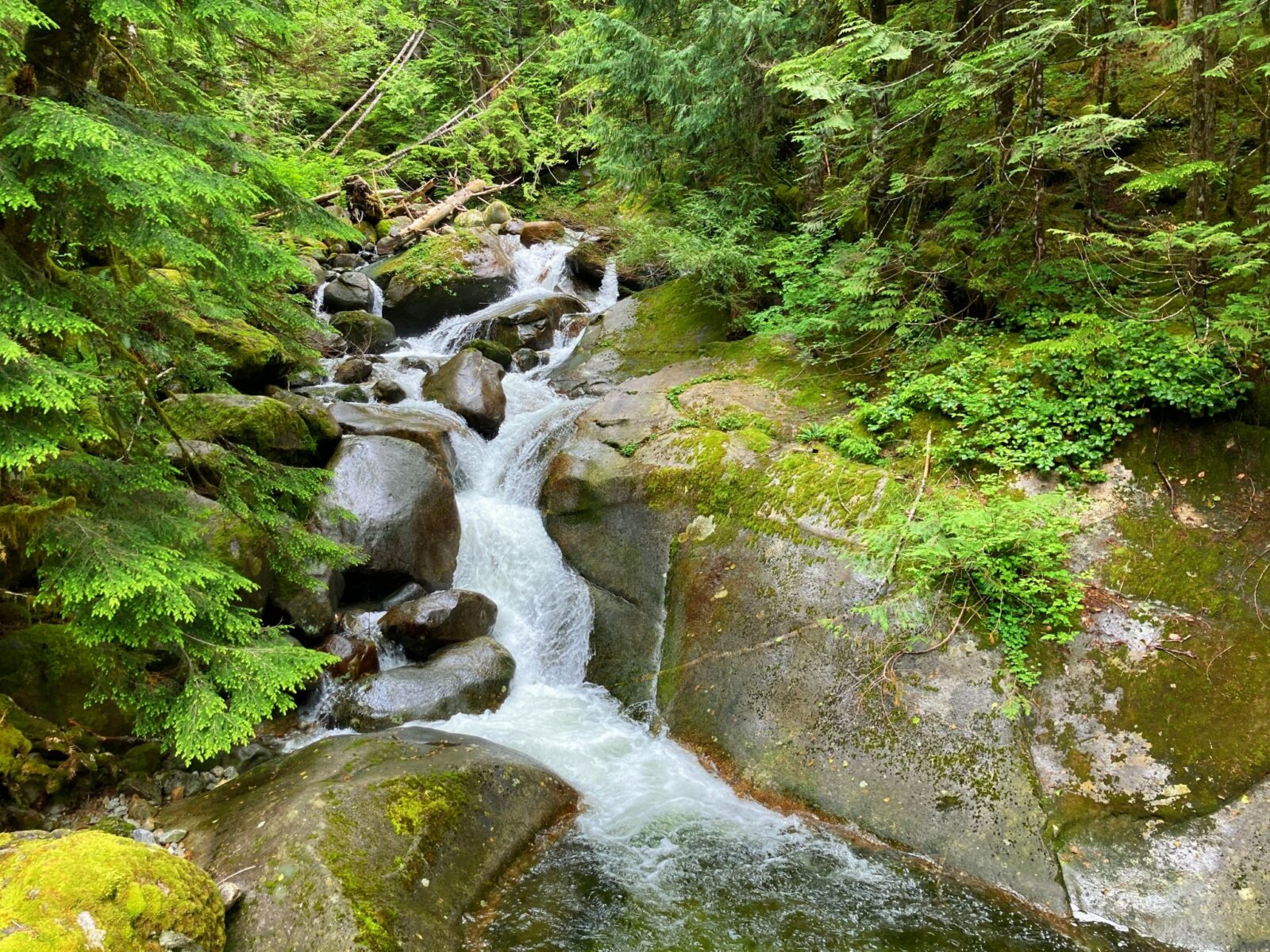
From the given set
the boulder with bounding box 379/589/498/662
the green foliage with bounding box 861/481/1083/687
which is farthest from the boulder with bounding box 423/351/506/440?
the green foliage with bounding box 861/481/1083/687

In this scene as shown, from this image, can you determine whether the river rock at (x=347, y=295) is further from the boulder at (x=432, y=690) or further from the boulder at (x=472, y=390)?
the boulder at (x=432, y=690)

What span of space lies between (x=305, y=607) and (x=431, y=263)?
36.7ft

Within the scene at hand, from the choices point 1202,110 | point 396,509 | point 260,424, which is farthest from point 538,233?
point 1202,110

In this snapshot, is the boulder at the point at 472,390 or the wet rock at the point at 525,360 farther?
the wet rock at the point at 525,360

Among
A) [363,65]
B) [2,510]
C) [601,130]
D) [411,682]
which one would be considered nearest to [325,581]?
[411,682]

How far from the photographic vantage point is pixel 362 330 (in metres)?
14.5

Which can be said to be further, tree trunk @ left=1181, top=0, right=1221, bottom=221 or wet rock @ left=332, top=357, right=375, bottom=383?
wet rock @ left=332, top=357, right=375, bottom=383

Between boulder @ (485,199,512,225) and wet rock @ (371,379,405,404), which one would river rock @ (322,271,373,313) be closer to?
wet rock @ (371,379,405,404)

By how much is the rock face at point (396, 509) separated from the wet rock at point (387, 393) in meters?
2.82

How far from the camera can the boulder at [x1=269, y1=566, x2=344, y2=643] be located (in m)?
7.22

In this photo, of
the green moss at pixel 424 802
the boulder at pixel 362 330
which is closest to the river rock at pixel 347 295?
the boulder at pixel 362 330

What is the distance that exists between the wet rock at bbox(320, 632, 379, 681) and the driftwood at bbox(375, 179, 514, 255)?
15.0m

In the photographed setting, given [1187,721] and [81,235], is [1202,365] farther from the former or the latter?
[81,235]

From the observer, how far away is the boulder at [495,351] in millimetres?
13727
